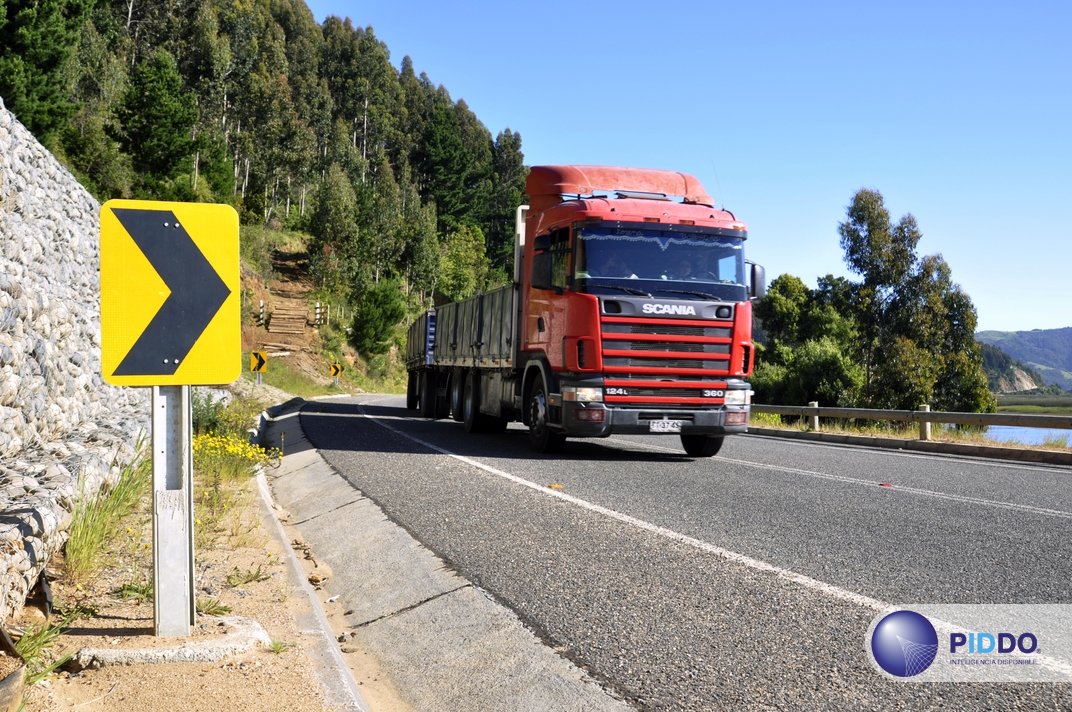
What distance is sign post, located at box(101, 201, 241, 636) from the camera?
13.0 feet

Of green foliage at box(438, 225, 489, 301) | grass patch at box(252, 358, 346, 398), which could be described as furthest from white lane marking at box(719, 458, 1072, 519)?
green foliage at box(438, 225, 489, 301)

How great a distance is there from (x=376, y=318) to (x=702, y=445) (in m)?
59.3

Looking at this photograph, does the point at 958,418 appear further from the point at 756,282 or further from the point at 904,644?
the point at 904,644

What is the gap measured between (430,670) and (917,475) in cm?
869

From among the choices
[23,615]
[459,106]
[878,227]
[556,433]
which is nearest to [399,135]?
[459,106]

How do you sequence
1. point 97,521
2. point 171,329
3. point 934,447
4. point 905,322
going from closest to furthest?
point 171,329 < point 97,521 < point 934,447 < point 905,322

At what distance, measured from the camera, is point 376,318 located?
7081 centimetres

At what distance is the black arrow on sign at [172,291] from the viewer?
3.99m

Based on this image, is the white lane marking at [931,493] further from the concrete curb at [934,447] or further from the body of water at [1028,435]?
the body of water at [1028,435]

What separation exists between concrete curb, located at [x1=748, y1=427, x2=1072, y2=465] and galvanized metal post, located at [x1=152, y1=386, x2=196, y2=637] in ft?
46.3

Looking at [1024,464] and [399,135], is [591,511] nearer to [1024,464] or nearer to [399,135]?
[1024,464]

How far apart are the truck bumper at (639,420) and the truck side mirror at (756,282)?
163 centimetres

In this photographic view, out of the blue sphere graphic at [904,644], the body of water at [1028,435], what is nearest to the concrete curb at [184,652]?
the blue sphere graphic at [904,644]

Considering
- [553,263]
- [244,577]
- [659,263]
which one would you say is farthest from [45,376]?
[659,263]
